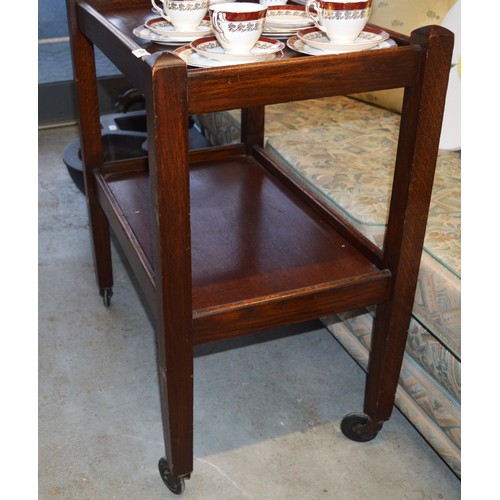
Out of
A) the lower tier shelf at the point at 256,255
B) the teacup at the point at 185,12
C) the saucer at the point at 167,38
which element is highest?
the teacup at the point at 185,12

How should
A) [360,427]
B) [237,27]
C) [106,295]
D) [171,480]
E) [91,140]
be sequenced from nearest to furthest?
1. [237,27]
2. [171,480]
3. [360,427]
4. [91,140]
5. [106,295]

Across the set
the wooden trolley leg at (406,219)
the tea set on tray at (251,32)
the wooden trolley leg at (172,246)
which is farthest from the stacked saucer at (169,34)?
the wooden trolley leg at (406,219)

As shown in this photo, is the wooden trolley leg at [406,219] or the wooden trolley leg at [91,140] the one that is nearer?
the wooden trolley leg at [406,219]

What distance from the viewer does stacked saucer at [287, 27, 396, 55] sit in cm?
105

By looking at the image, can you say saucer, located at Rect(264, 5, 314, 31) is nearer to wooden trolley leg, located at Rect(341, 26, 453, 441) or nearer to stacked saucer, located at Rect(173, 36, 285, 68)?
stacked saucer, located at Rect(173, 36, 285, 68)

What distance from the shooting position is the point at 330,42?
108cm

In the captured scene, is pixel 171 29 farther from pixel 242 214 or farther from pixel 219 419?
pixel 219 419

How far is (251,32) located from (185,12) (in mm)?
171

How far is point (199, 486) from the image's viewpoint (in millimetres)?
1299

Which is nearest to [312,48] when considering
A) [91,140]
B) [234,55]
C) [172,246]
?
[234,55]

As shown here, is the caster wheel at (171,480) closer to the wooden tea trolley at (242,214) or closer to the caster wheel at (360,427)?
the wooden tea trolley at (242,214)

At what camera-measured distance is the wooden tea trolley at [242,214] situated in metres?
0.97

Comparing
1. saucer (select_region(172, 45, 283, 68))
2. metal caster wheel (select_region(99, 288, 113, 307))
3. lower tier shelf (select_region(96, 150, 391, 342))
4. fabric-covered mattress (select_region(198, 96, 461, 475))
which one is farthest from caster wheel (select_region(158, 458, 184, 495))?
saucer (select_region(172, 45, 283, 68))
